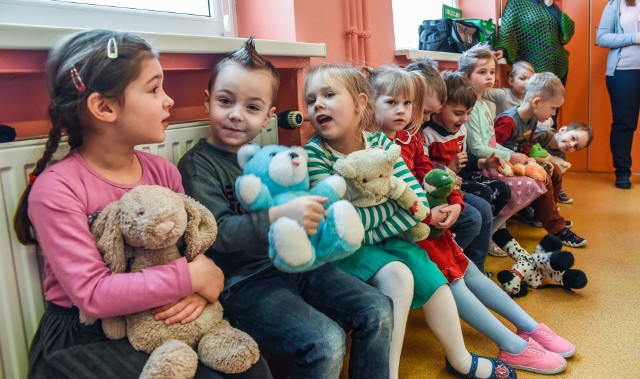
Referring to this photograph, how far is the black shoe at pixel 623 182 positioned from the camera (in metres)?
3.63

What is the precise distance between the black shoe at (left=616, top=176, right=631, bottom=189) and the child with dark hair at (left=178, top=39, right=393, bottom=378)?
3.12 metres

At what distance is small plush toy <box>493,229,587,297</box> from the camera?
1923 mm

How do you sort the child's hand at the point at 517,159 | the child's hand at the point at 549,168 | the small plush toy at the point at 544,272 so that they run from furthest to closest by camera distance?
the child's hand at the point at 549,168 < the child's hand at the point at 517,159 < the small plush toy at the point at 544,272

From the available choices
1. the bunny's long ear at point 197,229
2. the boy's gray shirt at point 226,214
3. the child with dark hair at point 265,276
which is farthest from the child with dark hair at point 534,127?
the bunny's long ear at point 197,229

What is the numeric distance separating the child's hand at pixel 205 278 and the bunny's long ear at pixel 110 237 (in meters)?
0.13

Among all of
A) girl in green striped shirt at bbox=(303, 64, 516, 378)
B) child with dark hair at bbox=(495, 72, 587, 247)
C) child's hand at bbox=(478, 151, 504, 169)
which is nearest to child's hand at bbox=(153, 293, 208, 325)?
girl in green striped shirt at bbox=(303, 64, 516, 378)

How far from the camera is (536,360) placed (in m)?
1.48

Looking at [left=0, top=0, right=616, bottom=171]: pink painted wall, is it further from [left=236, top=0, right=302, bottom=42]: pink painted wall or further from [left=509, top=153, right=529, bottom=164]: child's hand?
[left=509, top=153, right=529, bottom=164]: child's hand

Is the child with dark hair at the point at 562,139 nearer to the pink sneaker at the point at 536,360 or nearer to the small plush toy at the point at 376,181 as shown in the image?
the pink sneaker at the point at 536,360

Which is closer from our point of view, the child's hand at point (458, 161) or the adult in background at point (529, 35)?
the child's hand at point (458, 161)

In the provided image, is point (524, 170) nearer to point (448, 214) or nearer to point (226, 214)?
point (448, 214)

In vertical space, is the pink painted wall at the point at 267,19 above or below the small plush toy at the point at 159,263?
above

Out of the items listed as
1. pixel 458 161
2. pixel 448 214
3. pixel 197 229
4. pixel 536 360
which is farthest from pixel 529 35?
pixel 197 229

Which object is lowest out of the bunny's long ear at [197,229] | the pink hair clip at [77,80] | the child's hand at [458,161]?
the child's hand at [458,161]
